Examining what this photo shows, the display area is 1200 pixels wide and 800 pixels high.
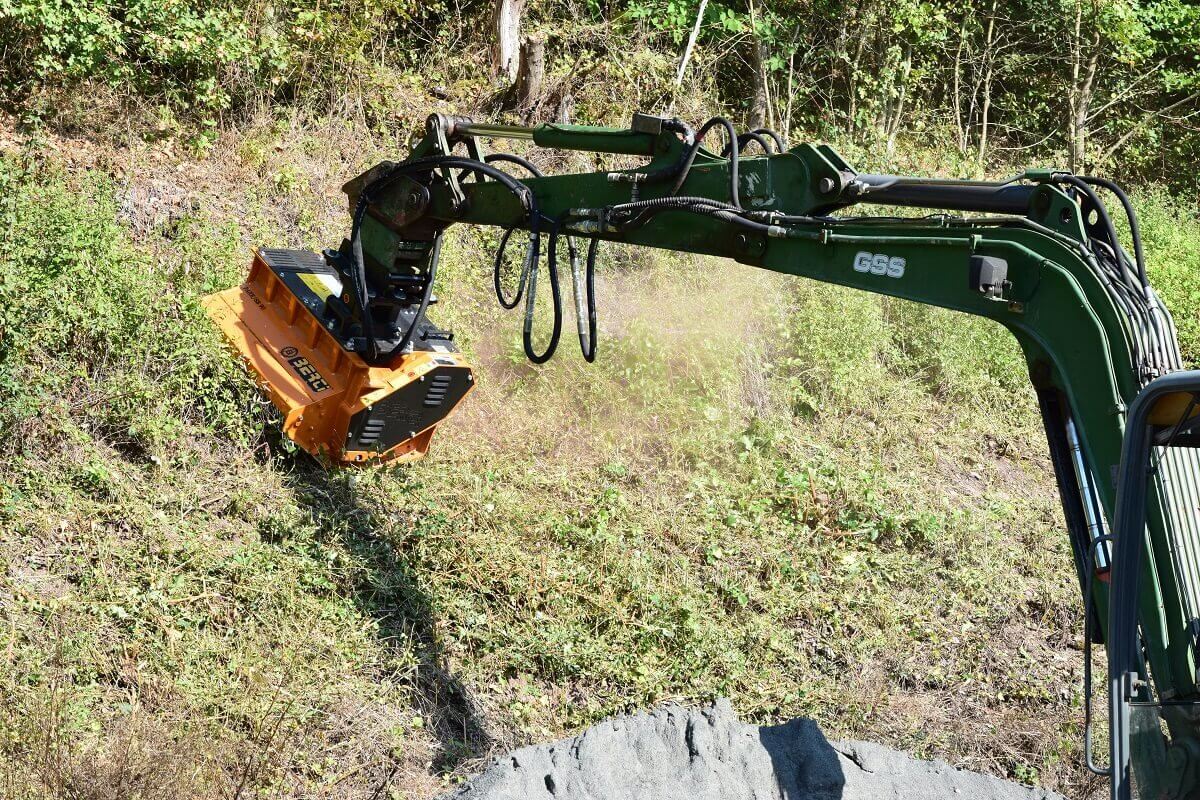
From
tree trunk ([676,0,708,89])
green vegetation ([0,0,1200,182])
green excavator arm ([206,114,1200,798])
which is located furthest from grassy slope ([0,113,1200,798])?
tree trunk ([676,0,708,89])

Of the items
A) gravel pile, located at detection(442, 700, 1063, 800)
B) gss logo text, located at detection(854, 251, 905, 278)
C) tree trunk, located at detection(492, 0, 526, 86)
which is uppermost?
tree trunk, located at detection(492, 0, 526, 86)

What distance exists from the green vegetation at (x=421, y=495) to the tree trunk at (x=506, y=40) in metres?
0.19

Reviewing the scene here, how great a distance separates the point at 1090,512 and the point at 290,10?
28.1 feet

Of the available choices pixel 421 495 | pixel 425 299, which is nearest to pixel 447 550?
pixel 421 495

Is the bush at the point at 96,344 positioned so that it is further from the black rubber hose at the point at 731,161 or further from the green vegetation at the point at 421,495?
the black rubber hose at the point at 731,161

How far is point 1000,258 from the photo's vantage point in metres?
3.86

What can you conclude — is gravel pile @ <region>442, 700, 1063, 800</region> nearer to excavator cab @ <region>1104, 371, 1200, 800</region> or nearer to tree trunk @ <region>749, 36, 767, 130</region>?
excavator cab @ <region>1104, 371, 1200, 800</region>

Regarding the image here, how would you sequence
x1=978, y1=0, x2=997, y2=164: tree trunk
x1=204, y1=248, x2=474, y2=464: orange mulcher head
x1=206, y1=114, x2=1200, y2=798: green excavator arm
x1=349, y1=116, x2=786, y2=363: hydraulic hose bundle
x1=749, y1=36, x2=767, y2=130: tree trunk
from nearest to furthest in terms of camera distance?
x1=206, y1=114, x2=1200, y2=798: green excavator arm → x1=349, y1=116, x2=786, y2=363: hydraulic hose bundle → x1=204, y1=248, x2=474, y2=464: orange mulcher head → x1=749, y1=36, x2=767, y2=130: tree trunk → x1=978, y1=0, x2=997, y2=164: tree trunk

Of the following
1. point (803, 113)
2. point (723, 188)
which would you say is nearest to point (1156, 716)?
point (723, 188)

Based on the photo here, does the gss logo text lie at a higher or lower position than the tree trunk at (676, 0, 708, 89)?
lower

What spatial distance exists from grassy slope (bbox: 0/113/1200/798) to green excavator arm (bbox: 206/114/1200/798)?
5.69 ft

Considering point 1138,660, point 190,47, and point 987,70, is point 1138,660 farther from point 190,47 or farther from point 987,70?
point 987,70

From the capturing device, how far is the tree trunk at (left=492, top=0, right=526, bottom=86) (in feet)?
37.6

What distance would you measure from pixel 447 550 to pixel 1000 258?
3705 mm
